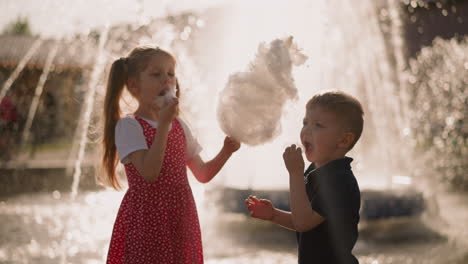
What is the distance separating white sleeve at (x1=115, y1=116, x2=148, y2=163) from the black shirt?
82cm

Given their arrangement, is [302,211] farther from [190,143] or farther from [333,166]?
[190,143]

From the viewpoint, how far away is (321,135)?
268 centimetres

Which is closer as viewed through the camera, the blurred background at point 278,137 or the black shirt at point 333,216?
the black shirt at point 333,216

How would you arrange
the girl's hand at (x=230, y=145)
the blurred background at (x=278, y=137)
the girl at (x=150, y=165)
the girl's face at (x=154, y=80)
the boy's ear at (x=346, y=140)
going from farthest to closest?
the blurred background at (x=278, y=137) → the girl's hand at (x=230, y=145) → the girl's face at (x=154, y=80) → the girl at (x=150, y=165) → the boy's ear at (x=346, y=140)

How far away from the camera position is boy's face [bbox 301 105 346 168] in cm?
266

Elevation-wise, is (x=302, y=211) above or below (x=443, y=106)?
below

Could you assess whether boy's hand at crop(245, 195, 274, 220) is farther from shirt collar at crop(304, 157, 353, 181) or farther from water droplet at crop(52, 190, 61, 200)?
water droplet at crop(52, 190, 61, 200)

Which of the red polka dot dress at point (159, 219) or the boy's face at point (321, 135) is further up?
the boy's face at point (321, 135)

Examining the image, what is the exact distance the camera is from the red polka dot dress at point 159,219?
2.82 metres

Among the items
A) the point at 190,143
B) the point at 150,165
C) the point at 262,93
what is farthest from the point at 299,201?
the point at 190,143

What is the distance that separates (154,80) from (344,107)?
35.9 inches

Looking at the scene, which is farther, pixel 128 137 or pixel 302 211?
pixel 128 137

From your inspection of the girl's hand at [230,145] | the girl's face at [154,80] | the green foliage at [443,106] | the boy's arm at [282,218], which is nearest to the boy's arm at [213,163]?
the girl's hand at [230,145]

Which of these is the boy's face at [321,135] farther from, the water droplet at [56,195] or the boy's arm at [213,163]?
the water droplet at [56,195]
